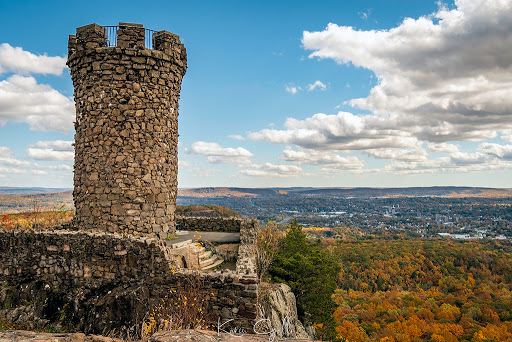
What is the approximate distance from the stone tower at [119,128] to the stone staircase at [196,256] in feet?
4.31

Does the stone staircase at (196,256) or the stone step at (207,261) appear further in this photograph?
the stone step at (207,261)

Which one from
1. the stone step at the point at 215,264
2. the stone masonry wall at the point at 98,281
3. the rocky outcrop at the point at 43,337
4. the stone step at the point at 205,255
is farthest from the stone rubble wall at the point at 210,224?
the rocky outcrop at the point at 43,337

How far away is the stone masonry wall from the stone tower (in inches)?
71.3

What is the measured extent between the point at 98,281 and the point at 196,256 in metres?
2.57

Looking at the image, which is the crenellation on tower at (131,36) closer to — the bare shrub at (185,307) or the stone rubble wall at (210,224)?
the bare shrub at (185,307)

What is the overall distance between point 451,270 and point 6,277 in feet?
294

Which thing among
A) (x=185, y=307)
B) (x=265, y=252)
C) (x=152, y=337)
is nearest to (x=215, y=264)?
(x=265, y=252)

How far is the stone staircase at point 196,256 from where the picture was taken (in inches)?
324

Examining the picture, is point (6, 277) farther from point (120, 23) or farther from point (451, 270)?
point (451, 270)

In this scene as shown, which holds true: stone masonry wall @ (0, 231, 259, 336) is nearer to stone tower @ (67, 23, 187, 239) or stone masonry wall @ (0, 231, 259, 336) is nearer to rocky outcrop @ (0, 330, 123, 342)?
stone tower @ (67, 23, 187, 239)

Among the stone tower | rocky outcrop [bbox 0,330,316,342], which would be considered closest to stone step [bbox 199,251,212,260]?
the stone tower

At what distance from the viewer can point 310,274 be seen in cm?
1319

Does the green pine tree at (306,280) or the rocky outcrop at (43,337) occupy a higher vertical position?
the rocky outcrop at (43,337)

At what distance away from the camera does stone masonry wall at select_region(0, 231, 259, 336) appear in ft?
20.7
